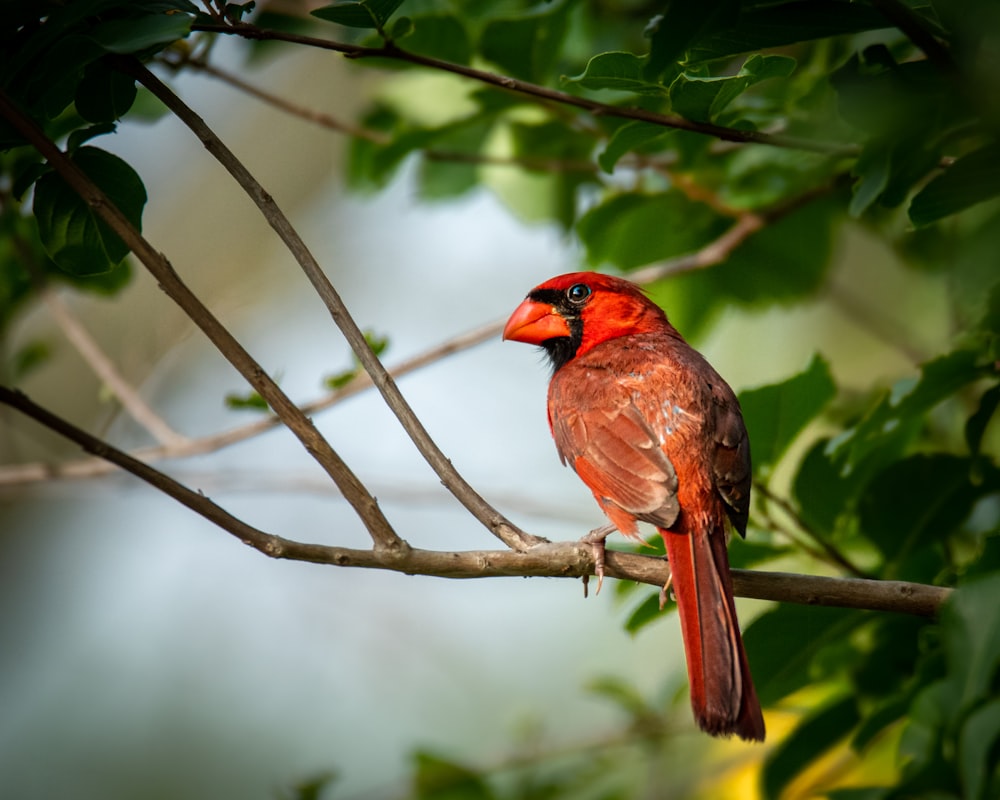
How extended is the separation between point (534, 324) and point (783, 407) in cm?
102

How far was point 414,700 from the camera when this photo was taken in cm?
762

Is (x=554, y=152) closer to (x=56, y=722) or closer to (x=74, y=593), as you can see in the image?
(x=74, y=593)

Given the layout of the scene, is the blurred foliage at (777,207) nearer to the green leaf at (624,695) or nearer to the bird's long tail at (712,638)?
the green leaf at (624,695)

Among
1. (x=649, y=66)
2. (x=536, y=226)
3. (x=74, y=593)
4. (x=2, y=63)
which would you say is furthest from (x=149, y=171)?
(x=649, y=66)

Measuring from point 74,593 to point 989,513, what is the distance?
567 centimetres

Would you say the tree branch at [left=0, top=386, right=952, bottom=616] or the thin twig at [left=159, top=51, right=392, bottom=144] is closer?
the tree branch at [left=0, top=386, right=952, bottom=616]

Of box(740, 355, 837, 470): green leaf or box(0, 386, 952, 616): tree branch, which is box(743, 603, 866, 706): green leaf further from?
box(740, 355, 837, 470): green leaf

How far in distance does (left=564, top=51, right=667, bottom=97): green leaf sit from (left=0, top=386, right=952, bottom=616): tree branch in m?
0.80

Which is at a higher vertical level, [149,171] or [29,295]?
[29,295]

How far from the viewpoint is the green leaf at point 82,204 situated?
1994 millimetres

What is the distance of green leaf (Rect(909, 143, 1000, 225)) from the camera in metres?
1.55

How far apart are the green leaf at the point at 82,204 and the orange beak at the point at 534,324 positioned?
4.79ft

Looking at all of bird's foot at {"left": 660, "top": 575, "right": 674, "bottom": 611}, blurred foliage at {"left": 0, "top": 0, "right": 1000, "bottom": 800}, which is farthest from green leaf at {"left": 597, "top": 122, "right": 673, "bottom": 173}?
bird's foot at {"left": 660, "top": 575, "right": 674, "bottom": 611}

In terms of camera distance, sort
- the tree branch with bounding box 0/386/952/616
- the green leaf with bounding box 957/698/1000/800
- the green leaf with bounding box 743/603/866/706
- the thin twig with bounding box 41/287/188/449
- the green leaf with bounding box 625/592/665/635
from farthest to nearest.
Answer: the thin twig with bounding box 41/287/188/449 → the green leaf with bounding box 625/592/665/635 → the green leaf with bounding box 743/603/866/706 → the tree branch with bounding box 0/386/952/616 → the green leaf with bounding box 957/698/1000/800
